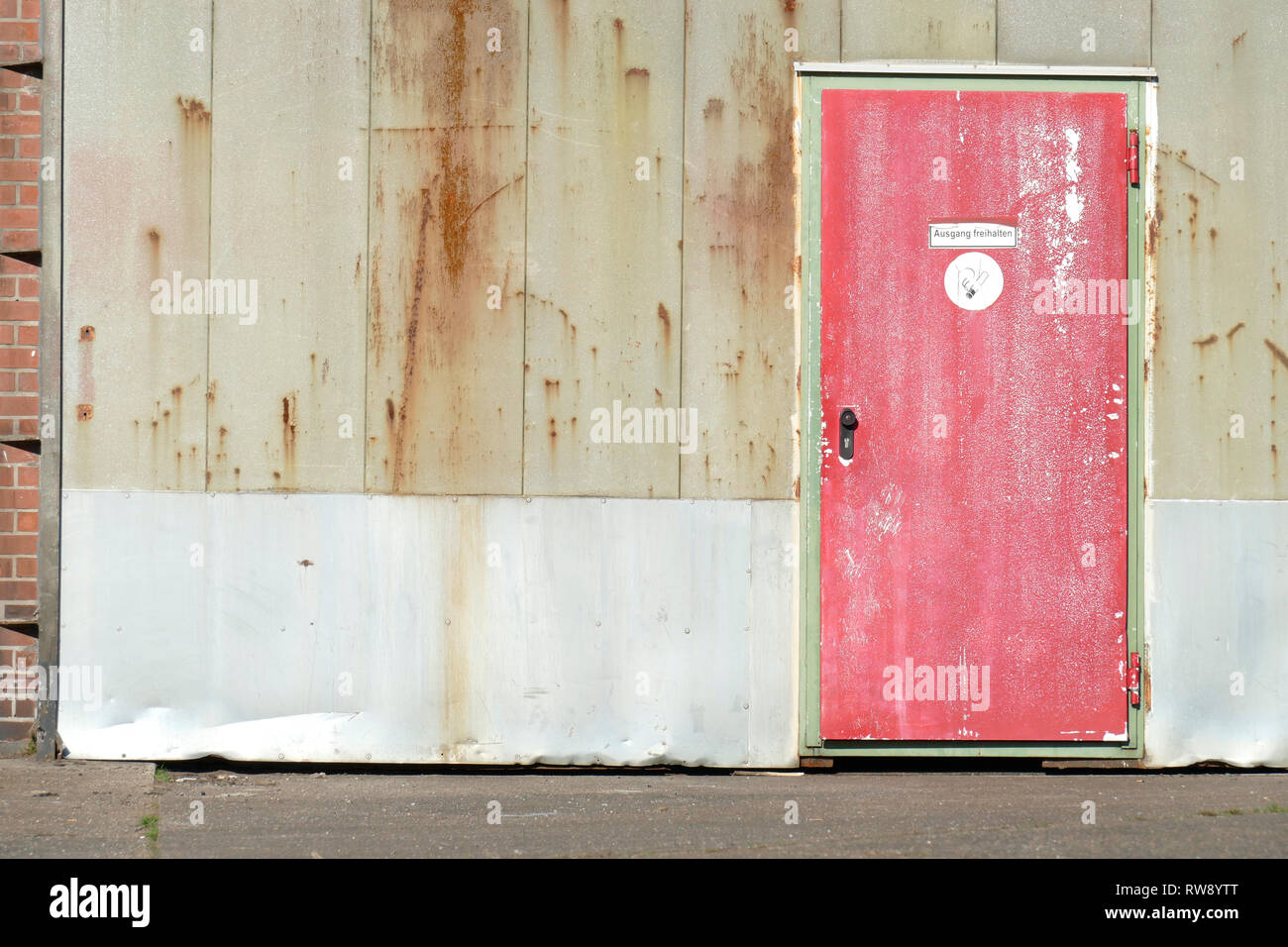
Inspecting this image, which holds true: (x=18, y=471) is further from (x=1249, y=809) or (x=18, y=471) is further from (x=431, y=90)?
(x=1249, y=809)

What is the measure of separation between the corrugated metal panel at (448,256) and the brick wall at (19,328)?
1.34 m

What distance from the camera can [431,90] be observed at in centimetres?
486

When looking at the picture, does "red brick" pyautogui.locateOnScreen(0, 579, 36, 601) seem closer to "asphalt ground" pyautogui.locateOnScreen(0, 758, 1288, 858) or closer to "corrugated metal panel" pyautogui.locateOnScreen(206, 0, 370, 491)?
"asphalt ground" pyautogui.locateOnScreen(0, 758, 1288, 858)

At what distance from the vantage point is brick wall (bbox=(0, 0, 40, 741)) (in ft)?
15.9

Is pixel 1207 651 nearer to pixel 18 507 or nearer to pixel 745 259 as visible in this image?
pixel 745 259

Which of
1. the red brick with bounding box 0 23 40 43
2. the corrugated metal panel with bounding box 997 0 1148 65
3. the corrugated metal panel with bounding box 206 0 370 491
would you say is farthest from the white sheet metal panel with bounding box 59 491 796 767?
the corrugated metal panel with bounding box 997 0 1148 65

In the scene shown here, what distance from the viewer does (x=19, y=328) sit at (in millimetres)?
4859

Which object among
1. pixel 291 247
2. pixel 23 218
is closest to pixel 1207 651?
pixel 291 247

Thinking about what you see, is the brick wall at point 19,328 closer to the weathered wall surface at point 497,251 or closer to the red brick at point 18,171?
the red brick at point 18,171

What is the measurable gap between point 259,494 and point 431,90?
1.75m

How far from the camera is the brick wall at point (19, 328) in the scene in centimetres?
483

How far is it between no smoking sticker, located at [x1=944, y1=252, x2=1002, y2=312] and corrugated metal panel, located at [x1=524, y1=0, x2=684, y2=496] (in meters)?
1.09

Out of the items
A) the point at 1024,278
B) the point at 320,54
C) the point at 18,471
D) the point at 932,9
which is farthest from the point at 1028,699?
the point at 18,471
